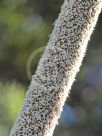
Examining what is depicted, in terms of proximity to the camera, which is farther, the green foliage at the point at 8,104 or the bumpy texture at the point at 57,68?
the green foliage at the point at 8,104

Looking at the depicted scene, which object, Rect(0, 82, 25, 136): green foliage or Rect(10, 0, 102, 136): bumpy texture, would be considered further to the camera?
Rect(0, 82, 25, 136): green foliage

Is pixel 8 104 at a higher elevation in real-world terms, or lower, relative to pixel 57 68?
higher

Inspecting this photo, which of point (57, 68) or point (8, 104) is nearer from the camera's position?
point (57, 68)

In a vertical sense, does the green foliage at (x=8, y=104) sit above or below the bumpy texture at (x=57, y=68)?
above

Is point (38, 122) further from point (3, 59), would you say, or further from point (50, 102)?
point (3, 59)

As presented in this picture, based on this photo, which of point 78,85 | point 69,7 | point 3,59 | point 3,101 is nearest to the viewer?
point 69,7

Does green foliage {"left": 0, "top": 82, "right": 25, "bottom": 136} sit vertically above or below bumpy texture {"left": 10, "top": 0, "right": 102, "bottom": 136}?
above

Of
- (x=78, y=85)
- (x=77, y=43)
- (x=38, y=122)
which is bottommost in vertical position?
(x=38, y=122)

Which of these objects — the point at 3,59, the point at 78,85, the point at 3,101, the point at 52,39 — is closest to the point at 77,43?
the point at 52,39
